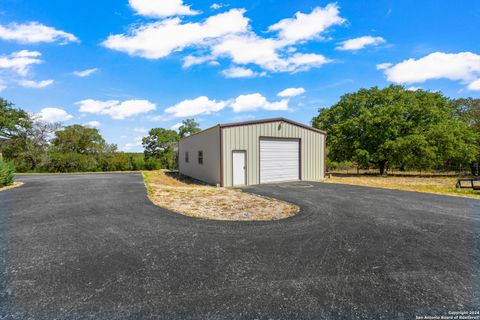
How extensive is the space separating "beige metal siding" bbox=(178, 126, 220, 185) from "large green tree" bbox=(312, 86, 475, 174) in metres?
14.6

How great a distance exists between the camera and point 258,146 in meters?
13.1

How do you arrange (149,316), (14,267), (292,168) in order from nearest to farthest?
(149,316) < (14,267) < (292,168)

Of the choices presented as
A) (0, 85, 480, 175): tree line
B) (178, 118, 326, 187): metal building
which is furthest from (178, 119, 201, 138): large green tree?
(178, 118, 326, 187): metal building

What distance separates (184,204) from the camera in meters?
7.39

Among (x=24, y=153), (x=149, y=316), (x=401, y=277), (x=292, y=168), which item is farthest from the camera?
Answer: (x=24, y=153)

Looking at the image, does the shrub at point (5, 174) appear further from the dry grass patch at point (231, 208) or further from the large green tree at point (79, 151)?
the large green tree at point (79, 151)

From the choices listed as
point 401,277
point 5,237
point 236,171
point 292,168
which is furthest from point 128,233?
point 292,168

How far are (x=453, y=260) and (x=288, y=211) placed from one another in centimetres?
360

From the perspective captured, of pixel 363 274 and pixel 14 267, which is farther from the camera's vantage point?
pixel 14 267

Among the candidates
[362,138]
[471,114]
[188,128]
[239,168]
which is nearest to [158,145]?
[188,128]

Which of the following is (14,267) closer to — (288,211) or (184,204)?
(184,204)

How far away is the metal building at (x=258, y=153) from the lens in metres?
12.2

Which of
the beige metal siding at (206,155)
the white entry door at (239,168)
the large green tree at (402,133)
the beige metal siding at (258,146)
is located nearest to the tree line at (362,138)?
the large green tree at (402,133)

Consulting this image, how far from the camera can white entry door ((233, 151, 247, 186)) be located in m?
12.5
